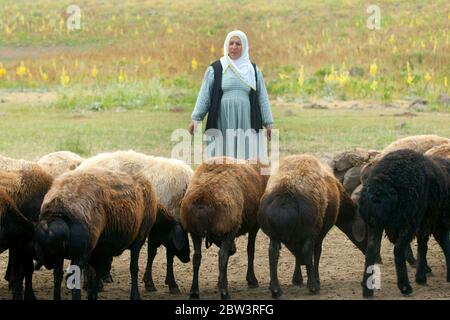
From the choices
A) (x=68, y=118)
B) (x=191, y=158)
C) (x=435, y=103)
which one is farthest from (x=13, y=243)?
(x=435, y=103)

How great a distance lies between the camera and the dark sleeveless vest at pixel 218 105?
469 inches

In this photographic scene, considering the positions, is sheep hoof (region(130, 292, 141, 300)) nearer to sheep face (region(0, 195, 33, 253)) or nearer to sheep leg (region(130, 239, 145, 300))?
sheep leg (region(130, 239, 145, 300))

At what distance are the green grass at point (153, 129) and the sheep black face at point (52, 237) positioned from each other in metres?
10.6

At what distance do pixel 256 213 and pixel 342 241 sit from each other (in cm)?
286

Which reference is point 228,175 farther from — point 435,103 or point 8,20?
point 8,20

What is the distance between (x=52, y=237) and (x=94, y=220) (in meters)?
0.48

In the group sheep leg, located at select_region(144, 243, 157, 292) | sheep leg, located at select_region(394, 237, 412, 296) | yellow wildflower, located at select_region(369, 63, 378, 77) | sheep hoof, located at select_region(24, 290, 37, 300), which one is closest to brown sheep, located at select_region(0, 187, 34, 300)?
sheep hoof, located at select_region(24, 290, 37, 300)

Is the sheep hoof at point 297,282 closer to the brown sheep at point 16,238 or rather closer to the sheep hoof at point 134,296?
the sheep hoof at point 134,296

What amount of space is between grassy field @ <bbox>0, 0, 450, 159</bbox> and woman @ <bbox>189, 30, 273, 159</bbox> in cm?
701

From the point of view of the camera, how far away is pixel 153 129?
22.4 metres

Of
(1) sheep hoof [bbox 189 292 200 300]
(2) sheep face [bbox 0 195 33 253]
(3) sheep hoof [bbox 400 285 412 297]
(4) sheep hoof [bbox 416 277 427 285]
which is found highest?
(2) sheep face [bbox 0 195 33 253]

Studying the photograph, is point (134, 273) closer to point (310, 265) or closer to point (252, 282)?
point (252, 282)

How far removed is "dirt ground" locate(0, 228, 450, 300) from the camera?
32.7ft

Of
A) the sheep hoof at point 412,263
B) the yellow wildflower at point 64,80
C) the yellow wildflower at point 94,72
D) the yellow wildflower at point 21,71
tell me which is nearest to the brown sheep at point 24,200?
Answer: the sheep hoof at point 412,263
